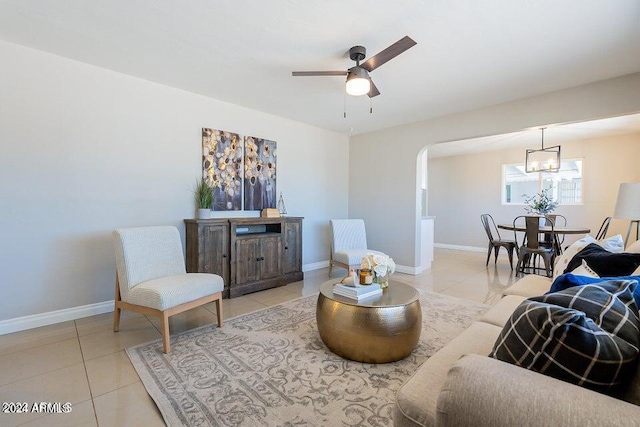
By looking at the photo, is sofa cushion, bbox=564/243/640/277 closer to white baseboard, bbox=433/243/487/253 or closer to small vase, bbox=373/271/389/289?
small vase, bbox=373/271/389/289

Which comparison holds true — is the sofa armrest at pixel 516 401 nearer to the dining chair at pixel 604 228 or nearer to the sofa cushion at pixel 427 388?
the sofa cushion at pixel 427 388

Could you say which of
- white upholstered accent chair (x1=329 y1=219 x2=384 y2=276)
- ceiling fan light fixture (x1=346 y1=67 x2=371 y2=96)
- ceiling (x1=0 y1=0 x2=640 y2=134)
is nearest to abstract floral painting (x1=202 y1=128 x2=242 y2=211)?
ceiling (x1=0 y1=0 x2=640 y2=134)

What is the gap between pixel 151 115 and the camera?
→ 3162 mm

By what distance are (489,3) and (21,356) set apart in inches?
164

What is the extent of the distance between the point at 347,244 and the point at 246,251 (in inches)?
63.6

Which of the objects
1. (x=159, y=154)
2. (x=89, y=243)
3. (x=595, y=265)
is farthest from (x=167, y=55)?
(x=595, y=265)

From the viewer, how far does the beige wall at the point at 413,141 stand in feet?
9.98

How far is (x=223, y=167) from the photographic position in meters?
3.72

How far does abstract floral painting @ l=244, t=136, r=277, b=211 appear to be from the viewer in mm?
3955

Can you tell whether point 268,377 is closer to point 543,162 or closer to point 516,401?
point 516,401

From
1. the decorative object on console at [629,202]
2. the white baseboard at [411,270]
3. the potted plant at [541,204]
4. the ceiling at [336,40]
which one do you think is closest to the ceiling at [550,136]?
the potted plant at [541,204]

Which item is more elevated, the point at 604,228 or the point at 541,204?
the point at 541,204

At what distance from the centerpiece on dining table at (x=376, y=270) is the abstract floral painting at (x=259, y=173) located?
2279 mm

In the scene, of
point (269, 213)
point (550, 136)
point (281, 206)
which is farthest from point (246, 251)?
point (550, 136)
